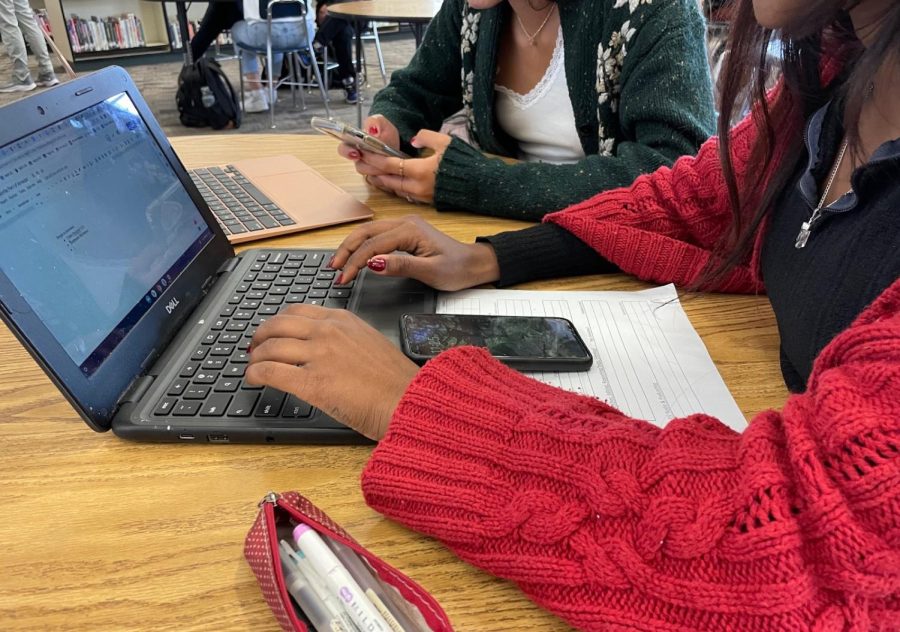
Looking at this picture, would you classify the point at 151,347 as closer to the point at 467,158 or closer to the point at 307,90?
the point at 467,158

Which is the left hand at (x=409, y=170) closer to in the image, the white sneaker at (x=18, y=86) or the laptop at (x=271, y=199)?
the laptop at (x=271, y=199)

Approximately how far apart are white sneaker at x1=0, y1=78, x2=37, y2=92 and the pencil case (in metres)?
5.33

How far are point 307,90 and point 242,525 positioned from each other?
482cm

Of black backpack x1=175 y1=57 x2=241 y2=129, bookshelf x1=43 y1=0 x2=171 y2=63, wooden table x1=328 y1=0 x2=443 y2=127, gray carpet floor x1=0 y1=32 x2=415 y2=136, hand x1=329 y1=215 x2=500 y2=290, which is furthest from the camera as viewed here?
bookshelf x1=43 y1=0 x2=171 y2=63

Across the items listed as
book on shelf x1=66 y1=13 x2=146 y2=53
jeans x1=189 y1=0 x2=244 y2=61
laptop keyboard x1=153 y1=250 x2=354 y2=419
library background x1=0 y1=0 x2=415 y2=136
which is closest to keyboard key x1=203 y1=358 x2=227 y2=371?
laptop keyboard x1=153 y1=250 x2=354 y2=419

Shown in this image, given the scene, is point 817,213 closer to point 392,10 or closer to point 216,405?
point 216,405

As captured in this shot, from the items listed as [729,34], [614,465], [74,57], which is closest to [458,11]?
[729,34]

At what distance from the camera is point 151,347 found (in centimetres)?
53

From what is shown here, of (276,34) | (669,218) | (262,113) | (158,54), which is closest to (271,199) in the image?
(669,218)

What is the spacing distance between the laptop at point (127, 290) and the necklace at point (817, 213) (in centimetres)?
35

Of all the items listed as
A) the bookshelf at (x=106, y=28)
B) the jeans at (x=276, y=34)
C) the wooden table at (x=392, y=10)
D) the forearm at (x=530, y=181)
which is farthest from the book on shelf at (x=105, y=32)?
the forearm at (x=530, y=181)

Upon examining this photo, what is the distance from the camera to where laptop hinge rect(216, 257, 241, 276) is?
69cm

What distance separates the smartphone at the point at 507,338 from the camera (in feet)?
1.82

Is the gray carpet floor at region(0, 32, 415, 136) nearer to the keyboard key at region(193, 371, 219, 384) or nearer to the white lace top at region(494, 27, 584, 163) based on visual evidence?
the white lace top at region(494, 27, 584, 163)
